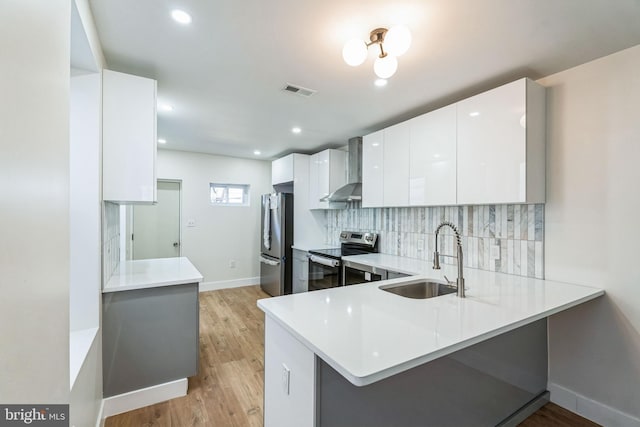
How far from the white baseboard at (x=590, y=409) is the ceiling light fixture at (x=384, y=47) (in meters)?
2.51

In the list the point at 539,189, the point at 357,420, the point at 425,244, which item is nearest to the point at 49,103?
the point at 357,420

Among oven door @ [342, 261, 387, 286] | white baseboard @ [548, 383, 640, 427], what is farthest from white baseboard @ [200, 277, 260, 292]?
white baseboard @ [548, 383, 640, 427]

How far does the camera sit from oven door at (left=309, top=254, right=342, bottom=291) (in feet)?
11.0

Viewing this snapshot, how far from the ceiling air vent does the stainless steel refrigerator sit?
7.32ft

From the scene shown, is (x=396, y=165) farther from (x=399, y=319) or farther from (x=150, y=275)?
(x=150, y=275)

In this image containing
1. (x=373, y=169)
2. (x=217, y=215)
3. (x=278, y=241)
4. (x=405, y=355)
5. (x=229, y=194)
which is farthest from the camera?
(x=229, y=194)

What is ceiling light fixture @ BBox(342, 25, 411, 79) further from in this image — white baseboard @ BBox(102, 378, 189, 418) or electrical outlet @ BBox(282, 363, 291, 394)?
white baseboard @ BBox(102, 378, 189, 418)

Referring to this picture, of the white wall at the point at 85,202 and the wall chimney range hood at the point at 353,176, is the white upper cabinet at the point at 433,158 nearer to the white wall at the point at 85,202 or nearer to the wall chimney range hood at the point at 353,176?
the wall chimney range hood at the point at 353,176

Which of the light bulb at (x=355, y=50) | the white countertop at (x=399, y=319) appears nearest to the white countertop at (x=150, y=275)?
the white countertop at (x=399, y=319)

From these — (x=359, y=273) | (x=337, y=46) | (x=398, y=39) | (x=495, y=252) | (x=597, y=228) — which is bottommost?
(x=359, y=273)

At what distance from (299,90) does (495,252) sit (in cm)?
213

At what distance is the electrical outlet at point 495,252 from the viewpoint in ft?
7.86

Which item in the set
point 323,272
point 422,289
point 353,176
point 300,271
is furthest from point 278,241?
point 422,289

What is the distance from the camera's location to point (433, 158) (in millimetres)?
2520
